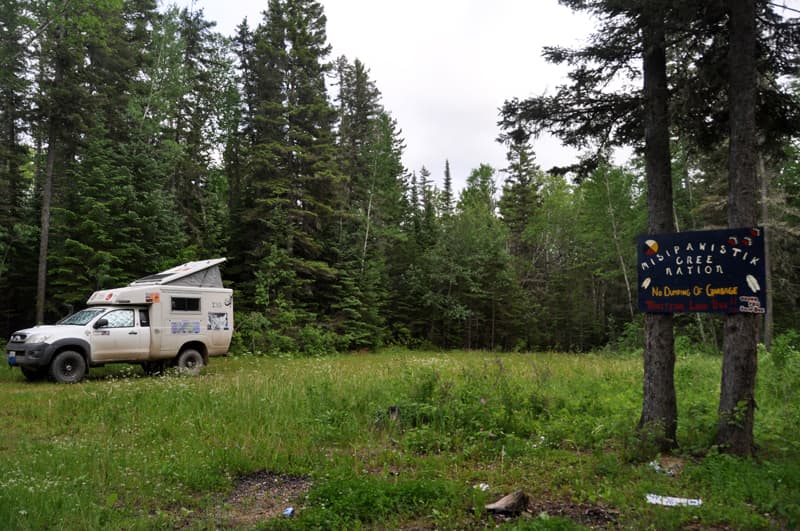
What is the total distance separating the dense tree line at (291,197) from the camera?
1758 centimetres

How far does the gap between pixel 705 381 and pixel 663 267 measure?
5632 mm

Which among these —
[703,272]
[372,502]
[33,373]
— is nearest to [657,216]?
[703,272]

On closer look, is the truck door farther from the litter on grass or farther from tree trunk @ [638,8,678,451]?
the litter on grass

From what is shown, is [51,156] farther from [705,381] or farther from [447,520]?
[705,381]

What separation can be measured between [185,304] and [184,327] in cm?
67

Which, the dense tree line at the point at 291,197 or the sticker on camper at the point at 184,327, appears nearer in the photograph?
the sticker on camper at the point at 184,327

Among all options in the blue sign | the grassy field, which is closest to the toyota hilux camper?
the grassy field

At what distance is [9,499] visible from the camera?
4.20 m

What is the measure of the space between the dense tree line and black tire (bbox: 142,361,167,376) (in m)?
4.52

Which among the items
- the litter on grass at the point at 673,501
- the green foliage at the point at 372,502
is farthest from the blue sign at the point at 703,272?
the green foliage at the point at 372,502

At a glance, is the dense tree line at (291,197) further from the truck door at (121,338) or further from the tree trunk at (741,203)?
the truck door at (121,338)

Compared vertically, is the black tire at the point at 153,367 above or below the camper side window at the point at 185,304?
below

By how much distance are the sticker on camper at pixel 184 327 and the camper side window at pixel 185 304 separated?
13.9 inches

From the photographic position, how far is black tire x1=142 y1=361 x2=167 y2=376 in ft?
44.0
